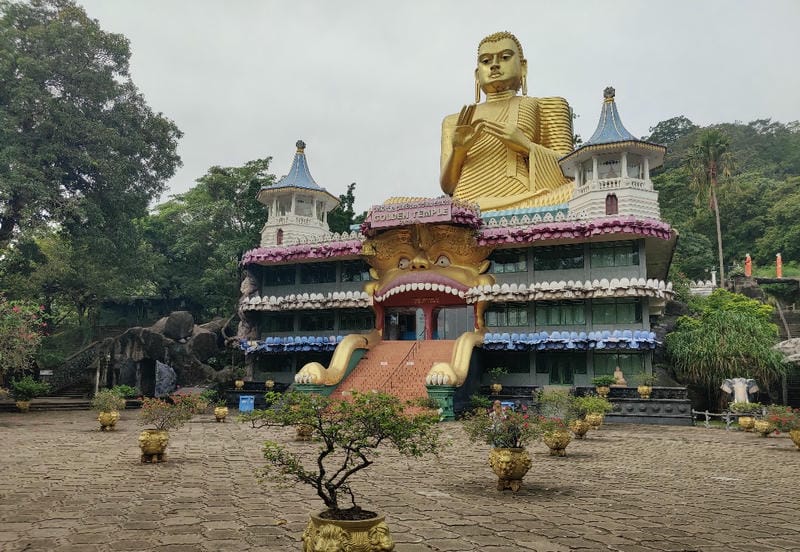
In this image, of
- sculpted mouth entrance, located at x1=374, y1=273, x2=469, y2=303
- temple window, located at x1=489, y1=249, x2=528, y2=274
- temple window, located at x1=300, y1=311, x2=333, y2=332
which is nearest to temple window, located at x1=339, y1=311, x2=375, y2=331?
temple window, located at x1=300, y1=311, x2=333, y2=332

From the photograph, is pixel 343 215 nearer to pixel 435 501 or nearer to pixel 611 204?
pixel 611 204

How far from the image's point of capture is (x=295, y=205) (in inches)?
1302

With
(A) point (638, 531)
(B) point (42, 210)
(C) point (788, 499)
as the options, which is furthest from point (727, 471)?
(B) point (42, 210)

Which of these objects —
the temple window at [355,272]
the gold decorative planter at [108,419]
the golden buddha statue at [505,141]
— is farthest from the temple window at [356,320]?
the gold decorative planter at [108,419]

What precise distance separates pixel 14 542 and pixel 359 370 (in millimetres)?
19206

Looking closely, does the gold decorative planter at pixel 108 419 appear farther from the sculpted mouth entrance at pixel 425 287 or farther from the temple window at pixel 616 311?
the temple window at pixel 616 311

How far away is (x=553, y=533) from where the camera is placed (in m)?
6.93

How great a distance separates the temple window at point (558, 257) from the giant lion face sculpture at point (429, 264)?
2172 millimetres

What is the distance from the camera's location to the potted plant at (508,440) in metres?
9.35

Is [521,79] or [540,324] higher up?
[521,79]

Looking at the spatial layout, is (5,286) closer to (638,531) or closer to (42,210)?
(42,210)

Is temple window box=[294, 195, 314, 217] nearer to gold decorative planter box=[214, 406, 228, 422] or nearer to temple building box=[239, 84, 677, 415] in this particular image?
temple building box=[239, 84, 677, 415]

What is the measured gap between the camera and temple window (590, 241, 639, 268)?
25531mm

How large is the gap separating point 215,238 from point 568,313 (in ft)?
82.3
